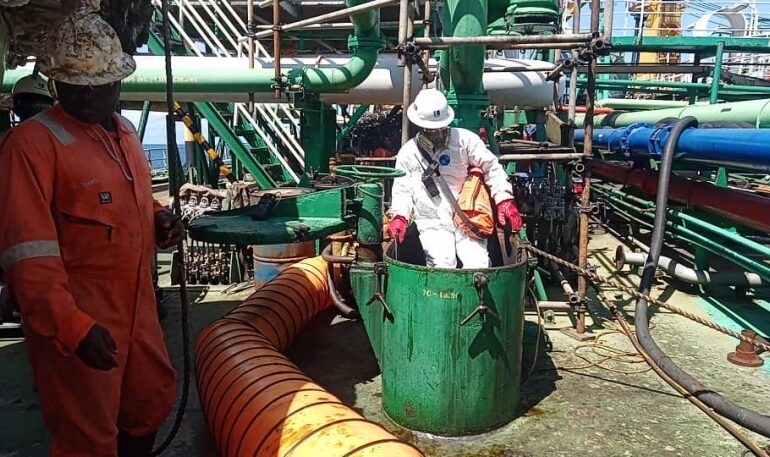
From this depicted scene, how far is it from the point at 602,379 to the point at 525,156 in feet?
6.88

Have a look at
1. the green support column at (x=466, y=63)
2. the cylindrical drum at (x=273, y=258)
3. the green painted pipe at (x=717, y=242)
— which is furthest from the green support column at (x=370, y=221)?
the green painted pipe at (x=717, y=242)

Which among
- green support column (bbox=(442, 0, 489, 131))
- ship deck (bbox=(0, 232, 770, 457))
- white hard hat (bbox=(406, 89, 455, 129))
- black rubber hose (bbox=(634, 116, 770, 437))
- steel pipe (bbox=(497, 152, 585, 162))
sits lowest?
ship deck (bbox=(0, 232, 770, 457))

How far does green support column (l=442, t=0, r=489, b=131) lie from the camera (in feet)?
17.3

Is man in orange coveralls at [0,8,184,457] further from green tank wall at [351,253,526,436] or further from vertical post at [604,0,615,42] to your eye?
vertical post at [604,0,615,42]

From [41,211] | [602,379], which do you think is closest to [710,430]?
[602,379]

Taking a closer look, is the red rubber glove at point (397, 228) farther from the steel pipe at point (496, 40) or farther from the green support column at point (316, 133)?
the green support column at point (316, 133)

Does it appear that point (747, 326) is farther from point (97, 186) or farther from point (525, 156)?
point (97, 186)

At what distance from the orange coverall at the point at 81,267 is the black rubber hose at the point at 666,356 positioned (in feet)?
10.8

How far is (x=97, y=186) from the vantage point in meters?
2.44

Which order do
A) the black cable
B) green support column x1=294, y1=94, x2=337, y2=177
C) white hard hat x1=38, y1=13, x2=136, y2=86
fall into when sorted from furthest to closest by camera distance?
green support column x1=294, y1=94, x2=337, y2=177
the black cable
white hard hat x1=38, y1=13, x2=136, y2=86

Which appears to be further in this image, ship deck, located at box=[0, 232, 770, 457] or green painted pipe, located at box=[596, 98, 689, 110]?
green painted pipe, located at box=[596, 98, 689, 110]

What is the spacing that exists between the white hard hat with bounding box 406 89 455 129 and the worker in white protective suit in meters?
0.12

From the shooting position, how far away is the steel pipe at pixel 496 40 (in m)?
4.92

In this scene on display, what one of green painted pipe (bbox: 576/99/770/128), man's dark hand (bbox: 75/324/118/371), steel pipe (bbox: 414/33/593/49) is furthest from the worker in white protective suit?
green painted pipe (bbox: 576/99/770/128)
